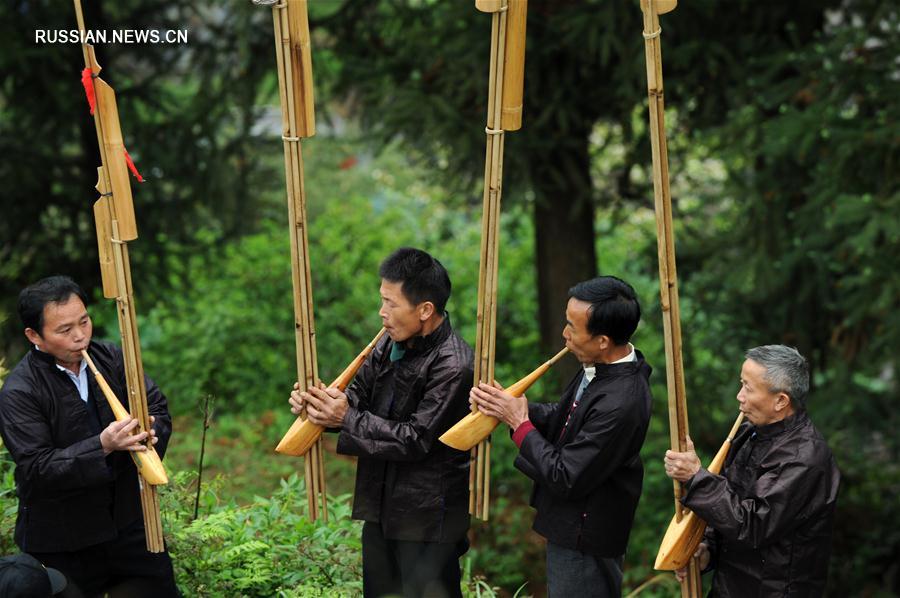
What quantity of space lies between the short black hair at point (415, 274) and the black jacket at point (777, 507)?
3.34ft

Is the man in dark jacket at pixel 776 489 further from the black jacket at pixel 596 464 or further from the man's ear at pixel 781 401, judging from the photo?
the black jacket at pixel 596 464

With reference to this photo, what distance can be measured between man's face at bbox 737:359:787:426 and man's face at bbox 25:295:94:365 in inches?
80.8

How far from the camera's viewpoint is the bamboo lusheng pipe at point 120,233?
3.39 meters

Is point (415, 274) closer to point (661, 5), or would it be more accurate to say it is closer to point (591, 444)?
point (591, 444)

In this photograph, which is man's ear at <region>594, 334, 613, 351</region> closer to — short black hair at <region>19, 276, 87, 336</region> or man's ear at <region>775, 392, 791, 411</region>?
man's ear at <region>775, 392, 791, 411</region>

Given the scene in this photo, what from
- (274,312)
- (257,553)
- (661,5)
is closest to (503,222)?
(274,312)

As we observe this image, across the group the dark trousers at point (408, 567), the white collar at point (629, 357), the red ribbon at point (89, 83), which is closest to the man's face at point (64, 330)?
the red ribbon at point (89, 83)

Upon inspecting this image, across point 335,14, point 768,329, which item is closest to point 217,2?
point 335,14

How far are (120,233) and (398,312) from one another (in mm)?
931

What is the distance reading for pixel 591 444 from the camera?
324 cm

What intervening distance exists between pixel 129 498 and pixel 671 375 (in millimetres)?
1867

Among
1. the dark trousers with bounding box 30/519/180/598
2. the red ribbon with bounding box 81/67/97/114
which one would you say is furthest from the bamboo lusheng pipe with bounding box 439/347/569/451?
the red ribbon with bounding box 81/67/97/114

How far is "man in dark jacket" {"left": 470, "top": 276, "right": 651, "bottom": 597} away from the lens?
10.6ft

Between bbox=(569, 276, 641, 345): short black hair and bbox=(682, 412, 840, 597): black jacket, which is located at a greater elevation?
bbox=(569, 276, 641, 345): short black hair
